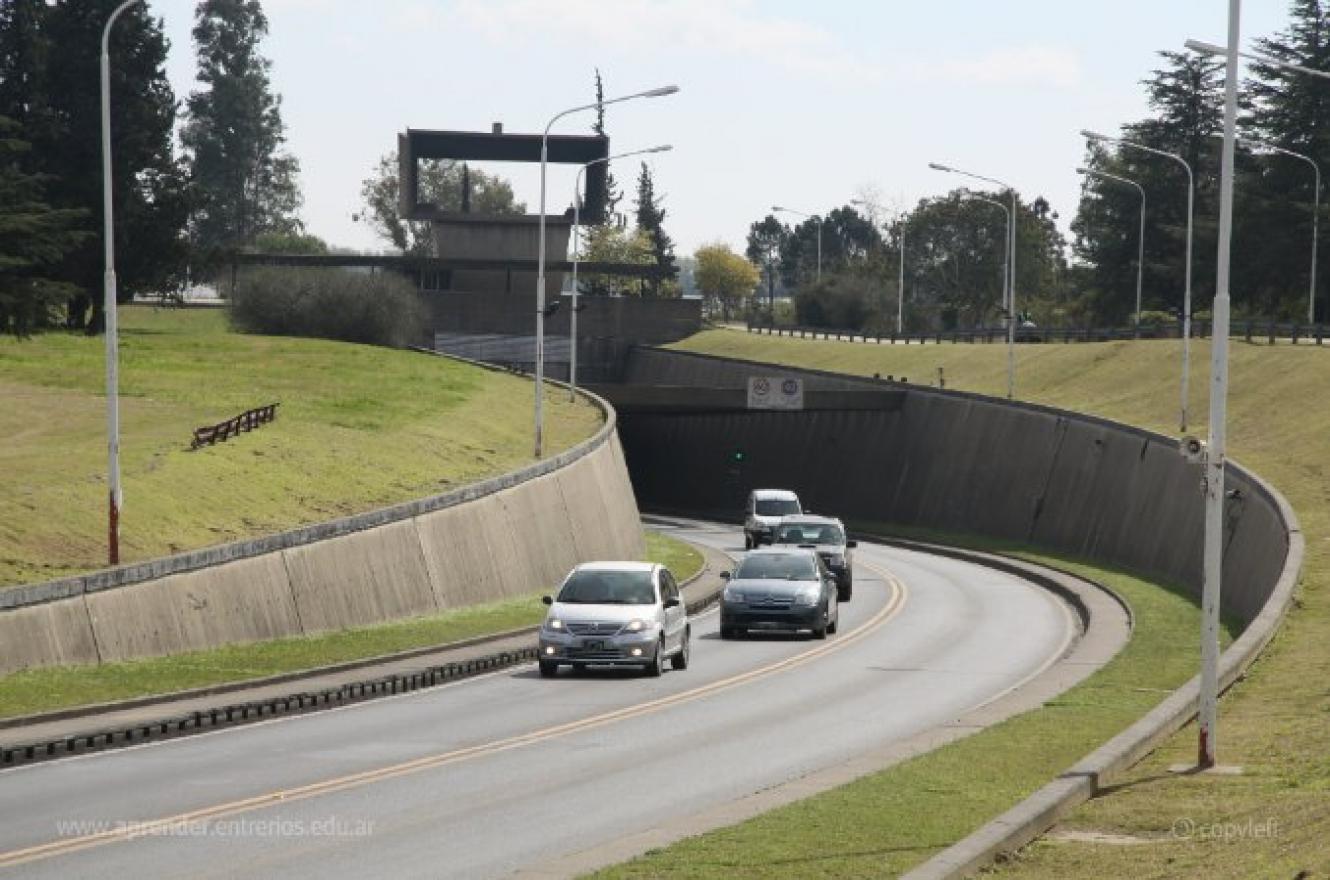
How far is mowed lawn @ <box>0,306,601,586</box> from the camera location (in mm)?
38062

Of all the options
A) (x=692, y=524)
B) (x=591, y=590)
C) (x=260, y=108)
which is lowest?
(x=692, y=524)

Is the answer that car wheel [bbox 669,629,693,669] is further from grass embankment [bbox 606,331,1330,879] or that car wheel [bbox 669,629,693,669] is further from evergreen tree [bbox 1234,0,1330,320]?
evergreen tree [bbox 1234,0,1330,320]

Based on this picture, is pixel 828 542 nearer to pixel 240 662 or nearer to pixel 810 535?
pixel 810 535

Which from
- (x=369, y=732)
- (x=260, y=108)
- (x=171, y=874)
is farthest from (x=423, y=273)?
(x=171, y=874)

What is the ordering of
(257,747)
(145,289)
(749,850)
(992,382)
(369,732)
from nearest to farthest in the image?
(749,850)
(257,747)
(369,732)
(145,289)
(992,382)

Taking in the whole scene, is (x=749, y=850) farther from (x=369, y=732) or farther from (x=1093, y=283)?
(x=1093, y=283)

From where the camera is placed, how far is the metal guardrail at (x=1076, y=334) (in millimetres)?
76438

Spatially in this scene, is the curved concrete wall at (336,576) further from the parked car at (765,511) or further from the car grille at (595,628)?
the parked car at (765,511)

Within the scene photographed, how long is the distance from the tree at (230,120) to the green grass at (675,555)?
11013 centimetres

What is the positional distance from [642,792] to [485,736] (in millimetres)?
5004

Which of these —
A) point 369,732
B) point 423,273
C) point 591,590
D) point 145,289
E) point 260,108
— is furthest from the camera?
point 260,108

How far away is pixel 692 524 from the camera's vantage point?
87.1 meters

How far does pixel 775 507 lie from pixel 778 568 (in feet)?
85.6

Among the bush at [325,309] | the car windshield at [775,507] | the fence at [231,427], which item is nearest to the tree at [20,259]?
the fence at [231,427]
